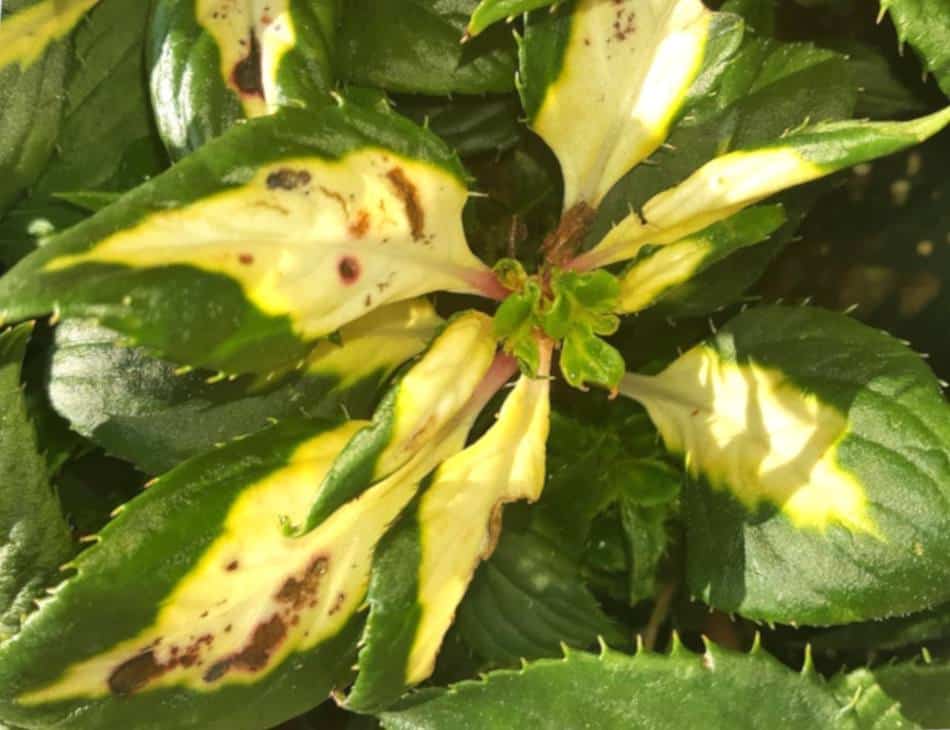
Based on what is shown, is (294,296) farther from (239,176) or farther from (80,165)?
(80,165)

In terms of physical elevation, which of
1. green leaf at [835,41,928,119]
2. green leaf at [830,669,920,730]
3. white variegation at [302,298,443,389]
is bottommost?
green leaf at [830,669,920,730]

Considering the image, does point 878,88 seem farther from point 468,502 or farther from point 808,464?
point 468,502

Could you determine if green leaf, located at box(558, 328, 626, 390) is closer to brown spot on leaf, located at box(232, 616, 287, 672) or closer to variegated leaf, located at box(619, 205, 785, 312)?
variegated leaf, located at box(619, 205, 785, 312)

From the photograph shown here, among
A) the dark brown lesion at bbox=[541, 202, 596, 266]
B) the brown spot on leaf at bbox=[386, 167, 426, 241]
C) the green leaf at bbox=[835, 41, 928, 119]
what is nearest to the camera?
the brown spot on leaf at bbox=[386, 167, 426, 241]

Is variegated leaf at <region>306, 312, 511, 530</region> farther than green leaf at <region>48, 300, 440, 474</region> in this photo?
No

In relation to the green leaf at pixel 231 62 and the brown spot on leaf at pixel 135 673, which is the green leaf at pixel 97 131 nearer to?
the green leaf at pixel 231 62

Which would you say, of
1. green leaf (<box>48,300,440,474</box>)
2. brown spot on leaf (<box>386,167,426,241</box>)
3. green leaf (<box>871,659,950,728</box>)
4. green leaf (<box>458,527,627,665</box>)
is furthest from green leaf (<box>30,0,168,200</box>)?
green leaf (<box>871,659,950,728</box>)

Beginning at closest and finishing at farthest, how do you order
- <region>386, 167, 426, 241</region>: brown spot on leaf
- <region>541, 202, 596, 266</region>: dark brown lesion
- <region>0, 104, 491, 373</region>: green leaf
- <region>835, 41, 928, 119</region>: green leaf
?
1. <region>0, 104, 491, 373</region>: green leaf
2. <region>386, 167, 426, 241</region>: brown spot on leaf
3. <region>541, 202, 596, 266</region>: dark brown lesion
4. <region>835, 41, 928, 119</region>: green leaf

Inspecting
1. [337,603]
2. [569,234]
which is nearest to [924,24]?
[569,234]
